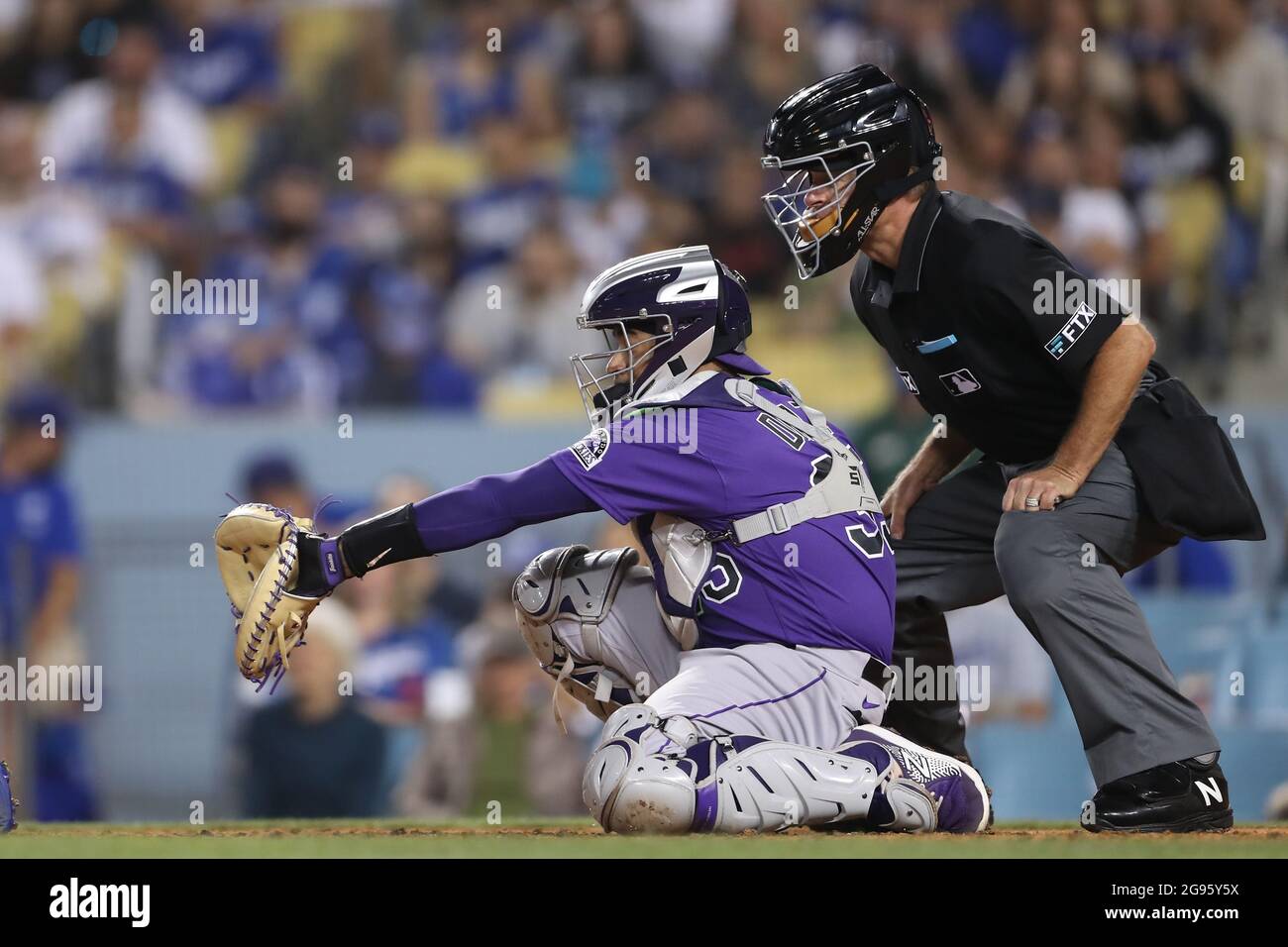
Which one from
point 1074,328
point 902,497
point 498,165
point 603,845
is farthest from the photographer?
point 498,165

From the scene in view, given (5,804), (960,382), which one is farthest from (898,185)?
(5,804)

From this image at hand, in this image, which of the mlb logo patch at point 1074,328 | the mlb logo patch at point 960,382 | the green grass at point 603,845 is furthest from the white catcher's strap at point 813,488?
the green grass at point 603,845

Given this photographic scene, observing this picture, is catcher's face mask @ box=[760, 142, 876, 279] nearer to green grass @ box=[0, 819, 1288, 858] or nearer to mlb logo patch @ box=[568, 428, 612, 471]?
mlb logo patch @ box=[568, 428, 612, 471]

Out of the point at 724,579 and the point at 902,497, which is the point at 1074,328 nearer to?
the point at 902,497

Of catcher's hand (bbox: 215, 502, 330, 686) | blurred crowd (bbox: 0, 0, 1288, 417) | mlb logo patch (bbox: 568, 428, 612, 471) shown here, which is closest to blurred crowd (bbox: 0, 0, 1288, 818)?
blurred crowd (bbox: 0, 0, 1288, 417)

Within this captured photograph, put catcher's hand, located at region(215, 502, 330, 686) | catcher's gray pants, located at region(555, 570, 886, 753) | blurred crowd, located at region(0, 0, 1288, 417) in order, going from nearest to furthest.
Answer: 1. catcher's gray pants, located at region(555, 570, 886, 753)
2. catcher's hand, located at region(215, 502, 330, 686)
3. blurred crowd, located at region(0, 0, 1288, 417)

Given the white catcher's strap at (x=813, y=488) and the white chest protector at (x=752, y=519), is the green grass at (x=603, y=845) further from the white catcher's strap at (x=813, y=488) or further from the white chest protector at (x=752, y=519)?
the white catcher's strap at (x=813, y=488)
